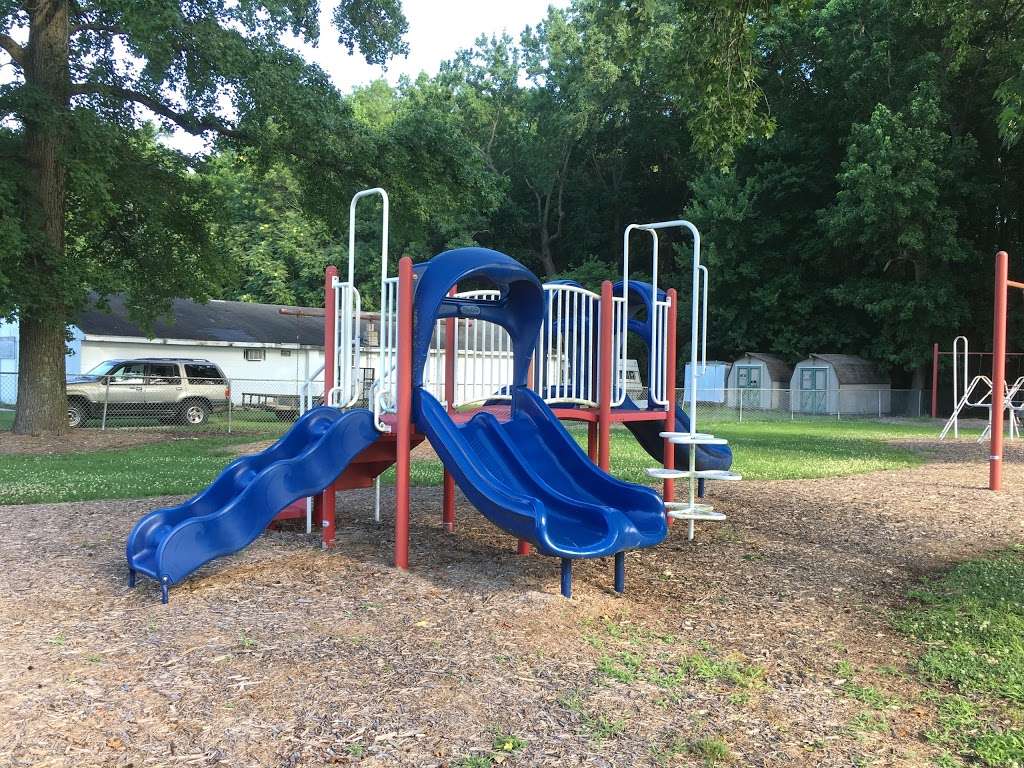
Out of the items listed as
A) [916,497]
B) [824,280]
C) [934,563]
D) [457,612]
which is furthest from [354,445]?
[824,280]

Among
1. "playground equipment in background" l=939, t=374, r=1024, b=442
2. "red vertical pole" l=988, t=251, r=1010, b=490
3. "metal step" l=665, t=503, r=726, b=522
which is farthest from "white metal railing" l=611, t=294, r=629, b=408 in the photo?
"playground equipment in background" l=939, t=374, r=1024, b=442

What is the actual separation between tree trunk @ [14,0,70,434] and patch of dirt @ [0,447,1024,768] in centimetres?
985

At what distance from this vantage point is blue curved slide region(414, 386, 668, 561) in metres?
5.47

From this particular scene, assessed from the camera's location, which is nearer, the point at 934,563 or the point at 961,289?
the point at 934,563

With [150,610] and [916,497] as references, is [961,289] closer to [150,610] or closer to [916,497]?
[916,497]

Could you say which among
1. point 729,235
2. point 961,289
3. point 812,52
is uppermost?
point 812,52

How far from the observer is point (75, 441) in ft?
54.2

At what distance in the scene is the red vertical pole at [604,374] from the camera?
7543 millimetres

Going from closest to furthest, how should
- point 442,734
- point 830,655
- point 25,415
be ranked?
1. point 442,734
2. point 830,655
3. point 25,415

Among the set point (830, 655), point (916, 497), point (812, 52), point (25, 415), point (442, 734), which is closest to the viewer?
point (442, 734)

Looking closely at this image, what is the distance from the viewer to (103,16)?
17.3m

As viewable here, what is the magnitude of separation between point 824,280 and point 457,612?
125ft

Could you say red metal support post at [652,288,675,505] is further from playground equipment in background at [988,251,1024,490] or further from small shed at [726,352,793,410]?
small shed at [726,352,793,410]

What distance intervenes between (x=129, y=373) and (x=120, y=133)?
8065 millimetres
